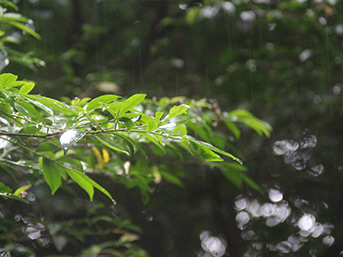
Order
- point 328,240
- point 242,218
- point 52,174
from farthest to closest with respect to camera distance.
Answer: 1. point 242,218
2. point 328,240
3. point 52,174

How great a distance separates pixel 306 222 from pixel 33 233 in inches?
60.8

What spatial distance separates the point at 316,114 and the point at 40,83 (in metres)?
1.81

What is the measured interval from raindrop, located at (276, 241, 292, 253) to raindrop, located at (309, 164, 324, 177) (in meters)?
0.46

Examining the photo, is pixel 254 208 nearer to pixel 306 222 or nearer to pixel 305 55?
pixel 306 222

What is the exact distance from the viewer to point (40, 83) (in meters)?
2.32

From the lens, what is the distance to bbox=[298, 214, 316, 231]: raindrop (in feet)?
7.34

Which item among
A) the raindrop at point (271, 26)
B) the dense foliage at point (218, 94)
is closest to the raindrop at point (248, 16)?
the dense foliage at point (218, 94)

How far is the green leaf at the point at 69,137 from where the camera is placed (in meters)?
0.68

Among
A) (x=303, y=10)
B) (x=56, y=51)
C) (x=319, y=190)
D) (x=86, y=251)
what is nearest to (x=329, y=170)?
(x=319, y=190)

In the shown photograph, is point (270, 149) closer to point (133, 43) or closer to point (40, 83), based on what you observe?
point (133, 43)

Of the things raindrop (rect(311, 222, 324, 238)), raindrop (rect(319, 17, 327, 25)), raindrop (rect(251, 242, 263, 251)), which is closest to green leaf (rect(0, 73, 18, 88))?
raindrop (rect(251, 242, 263, 251))

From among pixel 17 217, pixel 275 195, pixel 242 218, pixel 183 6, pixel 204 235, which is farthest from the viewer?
pixel 183 6

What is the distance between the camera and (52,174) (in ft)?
2.87

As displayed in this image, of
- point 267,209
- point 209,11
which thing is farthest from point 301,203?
point 209,11
